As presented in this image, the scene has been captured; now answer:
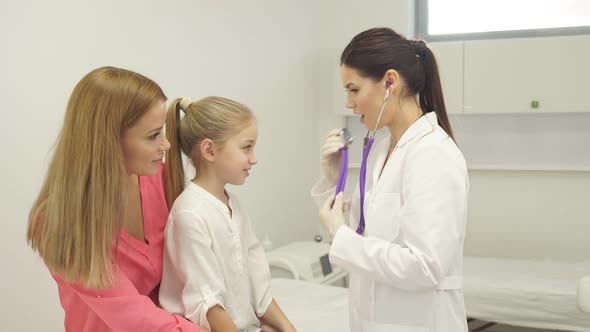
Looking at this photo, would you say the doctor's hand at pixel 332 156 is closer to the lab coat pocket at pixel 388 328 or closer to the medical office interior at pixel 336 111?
the lab coat pocket at pixel 388 328

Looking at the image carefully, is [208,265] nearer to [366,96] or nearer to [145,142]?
[145,142]

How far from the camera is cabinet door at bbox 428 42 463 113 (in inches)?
150

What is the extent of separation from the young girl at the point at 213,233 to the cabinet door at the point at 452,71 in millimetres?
2264

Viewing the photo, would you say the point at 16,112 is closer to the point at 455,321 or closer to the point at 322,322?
the point at 322,322

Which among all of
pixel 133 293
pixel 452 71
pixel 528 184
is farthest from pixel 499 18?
pixel 133 293

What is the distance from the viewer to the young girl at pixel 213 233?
1637mm

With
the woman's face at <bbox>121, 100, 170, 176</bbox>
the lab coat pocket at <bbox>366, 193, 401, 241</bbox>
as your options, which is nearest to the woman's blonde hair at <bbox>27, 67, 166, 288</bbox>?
the woman's face at <bbox>121, 100, 170, 176</bbox>

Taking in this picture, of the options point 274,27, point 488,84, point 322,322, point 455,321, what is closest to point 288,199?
point 274,27

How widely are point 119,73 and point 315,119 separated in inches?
112

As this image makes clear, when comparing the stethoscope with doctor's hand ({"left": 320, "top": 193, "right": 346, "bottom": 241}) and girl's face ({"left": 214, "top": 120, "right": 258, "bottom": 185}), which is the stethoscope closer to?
doctor's hand ({"left": 320, "top": 193, "right": 346, "bottom": 241})

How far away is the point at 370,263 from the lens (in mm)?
1522

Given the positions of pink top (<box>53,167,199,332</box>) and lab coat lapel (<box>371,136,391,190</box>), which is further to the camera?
lab coat lapel (<box>371,136,391,190</box>)

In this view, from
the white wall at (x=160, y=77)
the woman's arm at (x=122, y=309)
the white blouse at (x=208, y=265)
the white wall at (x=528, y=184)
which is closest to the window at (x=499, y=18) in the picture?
the white wall at (x=528, y=184)

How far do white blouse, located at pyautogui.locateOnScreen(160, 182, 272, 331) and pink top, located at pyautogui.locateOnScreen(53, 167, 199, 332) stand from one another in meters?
0.05
